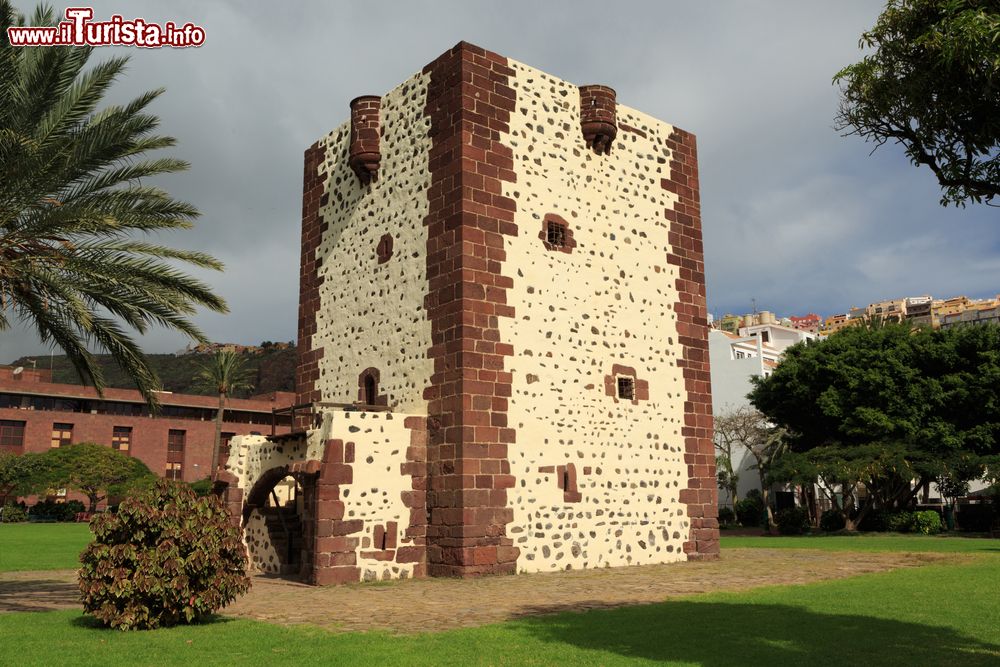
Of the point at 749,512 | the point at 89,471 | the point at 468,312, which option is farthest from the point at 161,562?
the point at 89,471

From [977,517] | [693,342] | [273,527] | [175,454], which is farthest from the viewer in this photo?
[175,454]

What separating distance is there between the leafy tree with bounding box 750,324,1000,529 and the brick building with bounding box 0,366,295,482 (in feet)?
138

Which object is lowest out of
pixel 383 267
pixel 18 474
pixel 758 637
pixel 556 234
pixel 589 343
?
pixel 758 637

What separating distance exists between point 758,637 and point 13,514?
193 feet

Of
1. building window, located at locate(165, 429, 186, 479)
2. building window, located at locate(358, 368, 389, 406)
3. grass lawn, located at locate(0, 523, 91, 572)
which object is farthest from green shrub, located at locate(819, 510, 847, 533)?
building window, located at locate(165, 429, 186, 479)

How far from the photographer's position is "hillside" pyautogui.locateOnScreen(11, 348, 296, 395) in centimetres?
10969

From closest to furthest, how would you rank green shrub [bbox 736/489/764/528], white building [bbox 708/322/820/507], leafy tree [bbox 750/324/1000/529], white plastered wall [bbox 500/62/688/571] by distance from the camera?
white plastered wall [bbox 500/62/688/571] < leafy tree [bbox 750/324/1000/529] < green shrub [bbox 736/489/764/528] < white building [bbox 708/322/820/507]

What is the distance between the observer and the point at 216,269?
43.1ft

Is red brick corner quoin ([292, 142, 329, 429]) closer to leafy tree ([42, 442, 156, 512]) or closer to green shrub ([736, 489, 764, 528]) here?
green shrub ([736, 489, 764, 528])

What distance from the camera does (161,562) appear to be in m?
9.41

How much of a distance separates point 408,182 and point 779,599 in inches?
413

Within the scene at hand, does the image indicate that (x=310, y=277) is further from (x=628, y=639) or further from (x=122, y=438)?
(x=122, y=438)

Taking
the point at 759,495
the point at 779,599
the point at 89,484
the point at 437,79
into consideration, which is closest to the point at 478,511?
the point at 779,599

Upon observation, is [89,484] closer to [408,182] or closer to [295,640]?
[408,182]
